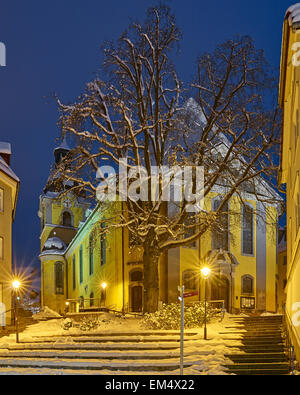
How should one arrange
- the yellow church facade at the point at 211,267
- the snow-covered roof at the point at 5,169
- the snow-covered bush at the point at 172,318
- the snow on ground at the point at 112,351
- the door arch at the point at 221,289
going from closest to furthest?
the snow on ground at the point at 112,351
the snow-covered bush at the point at 172,318
the snow-covered roof at the point at 5,169
the yellow church facade at the point at 211,267
the door arch at the point at 221,289

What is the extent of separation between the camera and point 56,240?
59125 mm

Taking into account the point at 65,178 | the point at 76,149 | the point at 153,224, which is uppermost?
the point at 76,149

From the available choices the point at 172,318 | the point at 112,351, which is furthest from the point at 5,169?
the point at 112,351

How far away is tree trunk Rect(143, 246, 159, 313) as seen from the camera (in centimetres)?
2227

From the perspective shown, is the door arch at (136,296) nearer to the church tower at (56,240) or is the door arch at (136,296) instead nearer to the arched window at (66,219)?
the church tower at (56,240)

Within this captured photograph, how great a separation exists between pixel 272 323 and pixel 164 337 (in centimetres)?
632

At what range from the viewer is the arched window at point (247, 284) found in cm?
3400

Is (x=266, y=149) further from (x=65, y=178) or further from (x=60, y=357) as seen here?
(x=60, y=357)

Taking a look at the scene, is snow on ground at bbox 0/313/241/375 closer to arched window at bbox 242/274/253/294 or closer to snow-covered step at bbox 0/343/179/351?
snow-covered step at bbox 0/343/179/351

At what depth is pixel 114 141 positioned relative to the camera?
23031 millimetres

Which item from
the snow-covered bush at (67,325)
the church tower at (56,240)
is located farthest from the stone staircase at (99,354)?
the church tower at (56,240)

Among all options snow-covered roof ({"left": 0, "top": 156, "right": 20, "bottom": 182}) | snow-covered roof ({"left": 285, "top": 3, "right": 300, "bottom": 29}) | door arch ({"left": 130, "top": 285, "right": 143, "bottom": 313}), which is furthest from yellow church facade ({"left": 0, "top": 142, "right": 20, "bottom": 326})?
snow-covered roof ({"left": 285, "top": 3, "right": 300, "bottom": 29})
